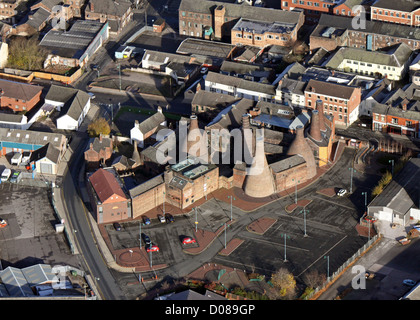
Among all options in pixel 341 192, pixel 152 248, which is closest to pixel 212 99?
pixel 341 192

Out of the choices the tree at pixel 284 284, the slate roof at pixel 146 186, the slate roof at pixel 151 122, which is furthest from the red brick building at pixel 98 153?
the tree at pixel 284 284

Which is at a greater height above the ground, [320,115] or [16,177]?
[320,115]

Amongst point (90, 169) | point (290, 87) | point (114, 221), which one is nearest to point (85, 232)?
point (114, 221)

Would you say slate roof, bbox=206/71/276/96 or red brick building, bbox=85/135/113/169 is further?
slate roof, bbox=206/71/276/96

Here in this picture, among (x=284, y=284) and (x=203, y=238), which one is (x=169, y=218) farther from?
(x=284, y=284)

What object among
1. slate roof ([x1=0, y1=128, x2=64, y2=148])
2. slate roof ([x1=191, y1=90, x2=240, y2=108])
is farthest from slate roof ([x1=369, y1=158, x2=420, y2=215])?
slate roof ([x1=0, y1=128, x2=64, y2=148])

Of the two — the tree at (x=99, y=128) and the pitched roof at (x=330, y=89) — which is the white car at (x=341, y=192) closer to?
the pitched roof at (x=330, y=89)

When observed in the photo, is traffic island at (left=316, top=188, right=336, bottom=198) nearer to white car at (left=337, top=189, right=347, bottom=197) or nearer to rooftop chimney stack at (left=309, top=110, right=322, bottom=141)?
white car at (left=337, top=189, right=347, bottom=197)
